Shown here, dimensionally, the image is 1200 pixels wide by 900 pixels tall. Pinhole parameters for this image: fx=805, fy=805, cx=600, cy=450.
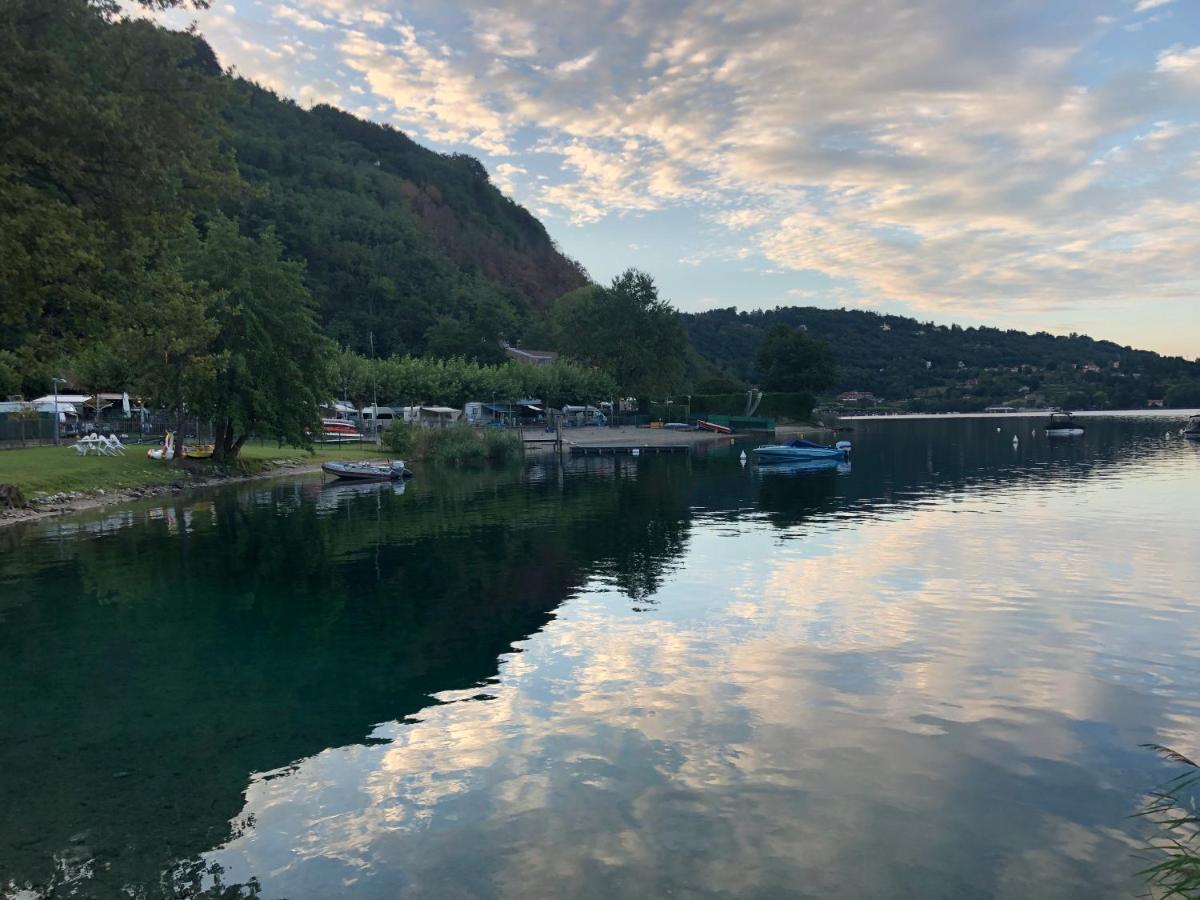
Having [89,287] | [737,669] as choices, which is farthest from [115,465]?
[737,669]

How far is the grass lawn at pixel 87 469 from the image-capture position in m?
44.0

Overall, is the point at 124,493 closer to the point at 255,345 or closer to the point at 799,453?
the point at 255,345

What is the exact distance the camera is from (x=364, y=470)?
61.7 meters

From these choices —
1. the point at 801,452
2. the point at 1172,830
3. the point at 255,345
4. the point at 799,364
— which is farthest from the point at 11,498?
A: the point at 799,364

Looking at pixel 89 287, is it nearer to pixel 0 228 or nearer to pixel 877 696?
pixel 0 228

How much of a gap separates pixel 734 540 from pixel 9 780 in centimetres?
2612

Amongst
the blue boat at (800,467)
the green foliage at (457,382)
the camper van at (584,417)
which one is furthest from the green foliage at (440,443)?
the camper van at (584,417)

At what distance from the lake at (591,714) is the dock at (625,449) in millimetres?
62972

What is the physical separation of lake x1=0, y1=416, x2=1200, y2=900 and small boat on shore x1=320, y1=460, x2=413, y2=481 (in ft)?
92.4

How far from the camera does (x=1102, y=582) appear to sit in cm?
2419

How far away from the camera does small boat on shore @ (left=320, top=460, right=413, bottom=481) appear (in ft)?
200

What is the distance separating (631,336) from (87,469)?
374 feet

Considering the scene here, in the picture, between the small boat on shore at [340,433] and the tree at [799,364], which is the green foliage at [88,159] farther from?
the tree at [799,364]

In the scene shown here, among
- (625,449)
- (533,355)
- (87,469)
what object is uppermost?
(533,355)
